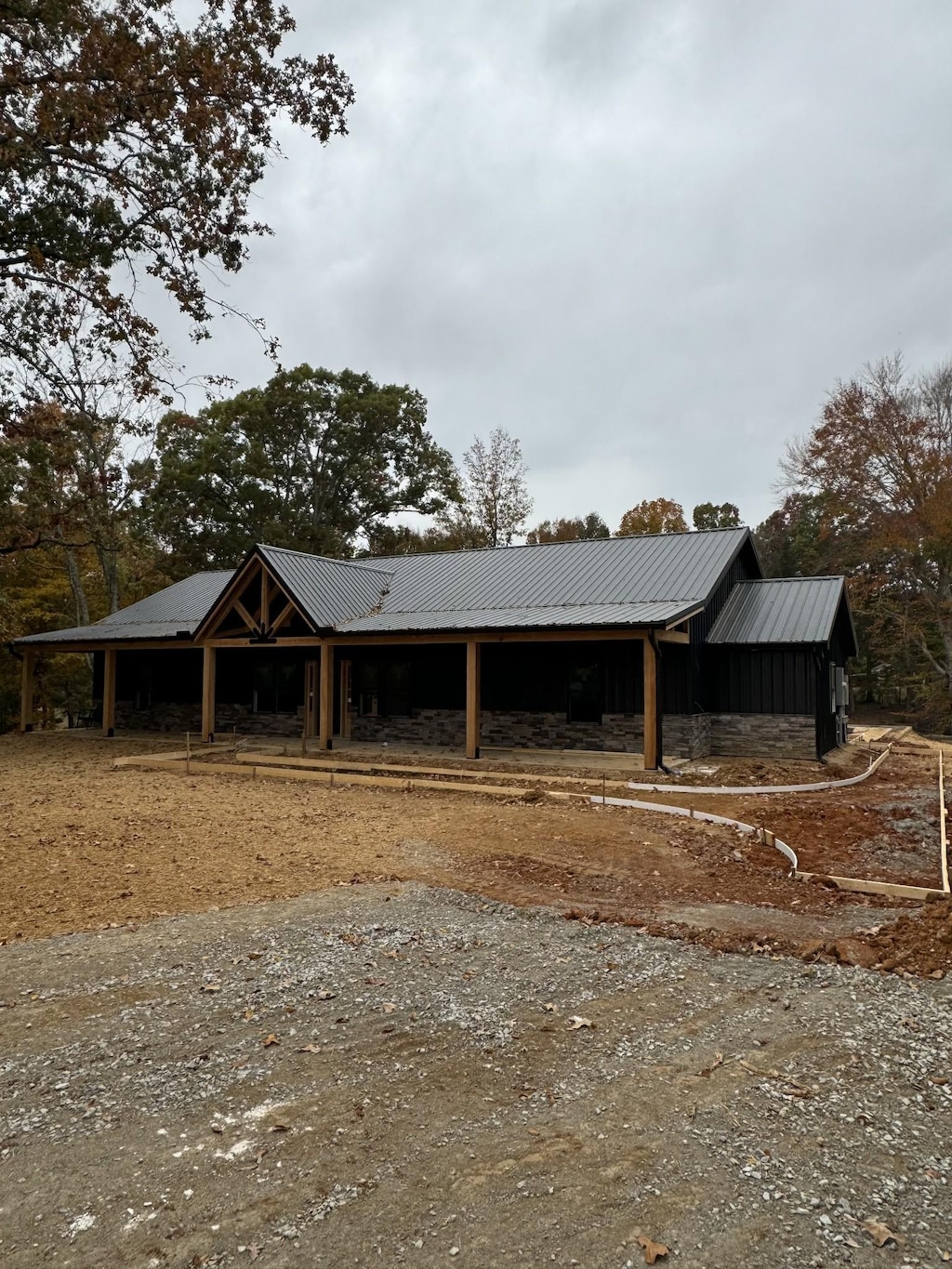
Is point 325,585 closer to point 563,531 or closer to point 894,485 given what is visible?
point 894,485

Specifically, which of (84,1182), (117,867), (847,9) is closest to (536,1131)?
(84,1182)

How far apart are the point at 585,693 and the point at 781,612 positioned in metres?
4.93

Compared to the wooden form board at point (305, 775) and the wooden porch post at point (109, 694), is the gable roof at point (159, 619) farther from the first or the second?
the wooden form board at point (305, 775)

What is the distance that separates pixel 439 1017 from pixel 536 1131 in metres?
1.24

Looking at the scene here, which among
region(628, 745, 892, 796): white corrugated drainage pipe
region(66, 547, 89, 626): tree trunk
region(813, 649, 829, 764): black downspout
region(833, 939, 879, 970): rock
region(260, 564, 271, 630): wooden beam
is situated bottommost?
region(628, 745, 892, 796): white corrugated drainage pipe

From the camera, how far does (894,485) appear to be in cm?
3022

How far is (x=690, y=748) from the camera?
15.9 m

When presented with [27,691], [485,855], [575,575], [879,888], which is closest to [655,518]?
[575,575]

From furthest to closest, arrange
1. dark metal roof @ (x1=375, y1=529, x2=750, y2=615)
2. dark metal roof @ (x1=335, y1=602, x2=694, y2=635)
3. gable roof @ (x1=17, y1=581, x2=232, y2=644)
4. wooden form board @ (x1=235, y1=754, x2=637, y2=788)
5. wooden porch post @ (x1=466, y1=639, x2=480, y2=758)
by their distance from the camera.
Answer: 1. gable roof @ (x1=17, y1=581, x2=232, y2=644)
2. dark metal roof @ (x1=375, y1=529, x2=750, y2=615)
3. wooden porch post @ (x1=466, y1=639, x2=480, y2=758)
4. dark metal roof @ (x1=335, y1=602, x2=694, y2=635)
5. wooden form board @ (x1=235, y1=754, x2=637, y2=788)

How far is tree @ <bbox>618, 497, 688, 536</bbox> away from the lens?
141ft

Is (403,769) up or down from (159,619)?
down

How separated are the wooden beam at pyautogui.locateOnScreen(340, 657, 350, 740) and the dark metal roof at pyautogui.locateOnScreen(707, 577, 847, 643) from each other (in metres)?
8.78

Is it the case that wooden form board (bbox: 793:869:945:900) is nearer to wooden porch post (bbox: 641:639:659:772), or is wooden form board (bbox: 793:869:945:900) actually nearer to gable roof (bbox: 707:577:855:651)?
wooden porch post (bbox: 641:639:659:772)

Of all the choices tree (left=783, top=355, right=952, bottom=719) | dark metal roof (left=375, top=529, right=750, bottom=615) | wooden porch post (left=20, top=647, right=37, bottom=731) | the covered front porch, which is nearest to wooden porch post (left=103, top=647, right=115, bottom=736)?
the covered front porch
